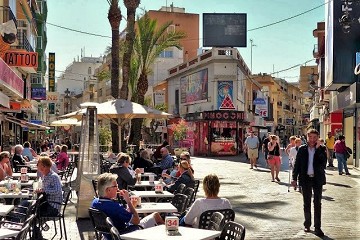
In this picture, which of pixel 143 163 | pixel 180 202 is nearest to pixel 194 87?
pixel 143 163

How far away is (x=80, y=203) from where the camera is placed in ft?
36.5

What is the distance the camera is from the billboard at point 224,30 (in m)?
48.3

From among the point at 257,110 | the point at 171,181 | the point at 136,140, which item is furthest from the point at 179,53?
the point at 171,181

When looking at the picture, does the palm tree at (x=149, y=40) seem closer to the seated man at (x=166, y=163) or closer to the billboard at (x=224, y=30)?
the billboard at (x=224, y=30)

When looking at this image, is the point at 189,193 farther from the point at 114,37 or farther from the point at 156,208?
the point at 114,37

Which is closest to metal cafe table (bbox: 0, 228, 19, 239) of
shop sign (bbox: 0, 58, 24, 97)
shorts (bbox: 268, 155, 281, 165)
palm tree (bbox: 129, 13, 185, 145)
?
shop sign (bbox: 0, 58, 24, 97)

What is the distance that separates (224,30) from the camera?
48.4 meters

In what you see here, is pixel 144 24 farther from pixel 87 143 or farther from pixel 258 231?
pixel 258 231

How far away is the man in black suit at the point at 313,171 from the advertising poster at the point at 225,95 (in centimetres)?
3368

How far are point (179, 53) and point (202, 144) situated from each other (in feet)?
78.1

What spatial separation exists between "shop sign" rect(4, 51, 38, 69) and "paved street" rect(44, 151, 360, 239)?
492 inches

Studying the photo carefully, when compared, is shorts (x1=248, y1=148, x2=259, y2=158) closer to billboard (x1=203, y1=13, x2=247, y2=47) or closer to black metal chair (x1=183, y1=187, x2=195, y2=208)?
black metal chair (x1=183, y1=187, x2=195, y2=208)

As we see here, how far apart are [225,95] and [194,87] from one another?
530cm

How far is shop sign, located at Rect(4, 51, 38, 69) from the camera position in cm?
2656
